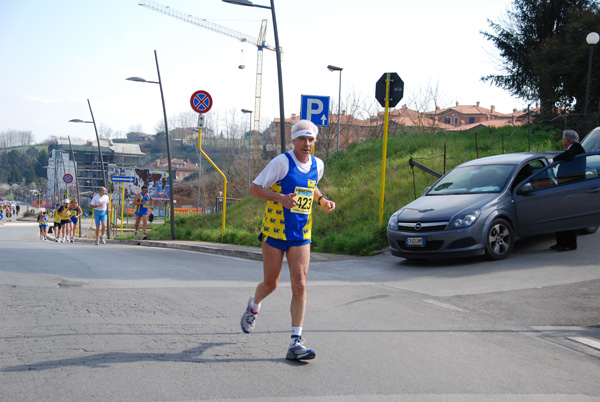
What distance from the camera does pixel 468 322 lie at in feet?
20.4

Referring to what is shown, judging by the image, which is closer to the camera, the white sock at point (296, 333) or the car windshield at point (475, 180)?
the white sock at point (296, 333)

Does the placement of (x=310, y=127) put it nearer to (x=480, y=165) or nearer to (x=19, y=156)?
(x=480, y=165)

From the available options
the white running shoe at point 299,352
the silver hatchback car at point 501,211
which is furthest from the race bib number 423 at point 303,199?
the silver hatchback car at point 501,211

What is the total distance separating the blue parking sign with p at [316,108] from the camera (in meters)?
13.4

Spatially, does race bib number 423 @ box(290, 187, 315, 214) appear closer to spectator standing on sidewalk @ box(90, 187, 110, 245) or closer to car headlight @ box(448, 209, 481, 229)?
car headlight @ box(448, 209, 481, 229)

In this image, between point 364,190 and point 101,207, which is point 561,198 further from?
point 101,207

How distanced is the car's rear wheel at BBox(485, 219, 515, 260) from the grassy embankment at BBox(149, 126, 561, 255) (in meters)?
3.04

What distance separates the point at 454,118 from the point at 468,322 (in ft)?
439

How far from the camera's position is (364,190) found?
18344 millimetres

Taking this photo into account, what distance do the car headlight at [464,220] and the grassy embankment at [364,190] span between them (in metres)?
2.91

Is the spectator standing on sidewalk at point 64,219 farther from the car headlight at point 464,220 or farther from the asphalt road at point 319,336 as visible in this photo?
the car headlight at point 464,220

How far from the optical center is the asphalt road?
3996mm

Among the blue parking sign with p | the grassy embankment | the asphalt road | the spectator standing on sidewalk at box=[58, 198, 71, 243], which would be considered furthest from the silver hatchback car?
the spectator standing on sidewalk at box=[58, 198, 71, 243]

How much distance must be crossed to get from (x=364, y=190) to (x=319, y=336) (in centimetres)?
1310
